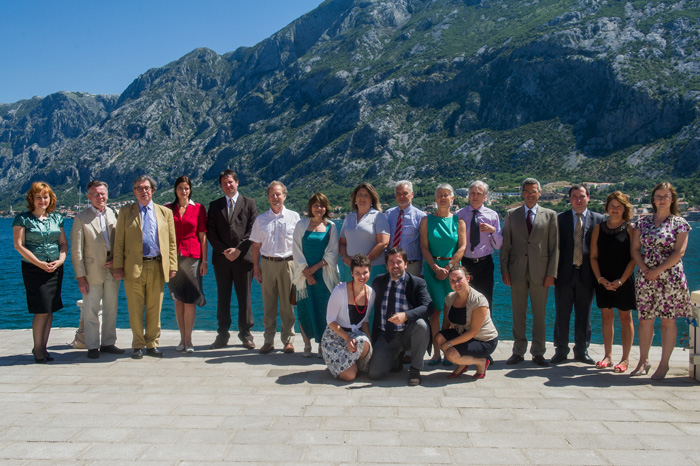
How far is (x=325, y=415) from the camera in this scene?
12.6 feet

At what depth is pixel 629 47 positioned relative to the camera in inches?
3312

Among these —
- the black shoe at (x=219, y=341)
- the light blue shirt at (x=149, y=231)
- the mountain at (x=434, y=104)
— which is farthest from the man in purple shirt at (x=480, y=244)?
the mountain at (x=434, y=104)

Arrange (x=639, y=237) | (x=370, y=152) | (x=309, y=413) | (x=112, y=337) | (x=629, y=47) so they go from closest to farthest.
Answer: (x=309, y=413)
(x=639, y=237)
(x=112, y=337)
(x=629, y=47)
(x=370, y=152)

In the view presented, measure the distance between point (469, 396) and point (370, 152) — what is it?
92316 millimetres

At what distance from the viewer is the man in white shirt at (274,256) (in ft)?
18.9

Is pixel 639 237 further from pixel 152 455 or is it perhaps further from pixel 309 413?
pixel 152 455

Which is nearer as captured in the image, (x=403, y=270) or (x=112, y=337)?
(x=403, y=270)

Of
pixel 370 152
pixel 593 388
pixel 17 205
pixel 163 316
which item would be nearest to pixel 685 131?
pixel 370 152

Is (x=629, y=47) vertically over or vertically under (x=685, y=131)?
over

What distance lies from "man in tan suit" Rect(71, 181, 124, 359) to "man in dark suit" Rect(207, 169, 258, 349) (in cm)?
116

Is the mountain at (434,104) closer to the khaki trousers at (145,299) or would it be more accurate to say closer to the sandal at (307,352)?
the sandal at (307,352)

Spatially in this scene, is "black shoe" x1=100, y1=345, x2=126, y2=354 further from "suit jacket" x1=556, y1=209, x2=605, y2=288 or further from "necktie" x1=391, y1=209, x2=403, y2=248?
"suit jacket" x1=556, y1=209, x2=605, y2=288

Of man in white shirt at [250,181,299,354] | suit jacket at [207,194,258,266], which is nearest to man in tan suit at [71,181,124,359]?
suit jacket at [207,194,258,266]

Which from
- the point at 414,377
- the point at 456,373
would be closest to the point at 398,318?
the point at 414,377
